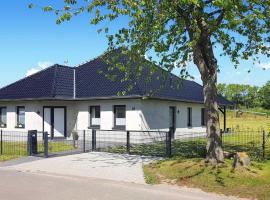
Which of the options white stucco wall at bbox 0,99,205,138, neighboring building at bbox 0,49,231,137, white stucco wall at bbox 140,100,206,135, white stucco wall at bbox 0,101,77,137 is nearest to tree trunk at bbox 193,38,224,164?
neighboring building at bbox 0,49,231,137

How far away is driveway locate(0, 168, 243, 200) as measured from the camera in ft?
32.6

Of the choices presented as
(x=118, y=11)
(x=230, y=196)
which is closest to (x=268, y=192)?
(x=230, y=196)

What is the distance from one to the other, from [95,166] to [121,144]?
7.77 meters

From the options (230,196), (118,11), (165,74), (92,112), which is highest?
(118,11)

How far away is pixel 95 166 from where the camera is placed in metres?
15.0

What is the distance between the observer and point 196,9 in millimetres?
12797

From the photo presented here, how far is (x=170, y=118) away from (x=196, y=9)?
1654 centimetres

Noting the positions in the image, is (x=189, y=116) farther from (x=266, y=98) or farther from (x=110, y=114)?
(x=266, y=98)

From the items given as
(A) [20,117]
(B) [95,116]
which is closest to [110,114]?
(B) [95,116]

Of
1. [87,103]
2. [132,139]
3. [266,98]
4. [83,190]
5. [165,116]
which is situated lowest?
[83,190]

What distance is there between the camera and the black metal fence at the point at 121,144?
1777 centimetres

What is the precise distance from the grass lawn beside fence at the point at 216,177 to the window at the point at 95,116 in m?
12.7

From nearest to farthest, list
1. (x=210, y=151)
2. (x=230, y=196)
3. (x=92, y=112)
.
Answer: (x=230, y=196)
(x=210, y=151)
(x=92, y=112)

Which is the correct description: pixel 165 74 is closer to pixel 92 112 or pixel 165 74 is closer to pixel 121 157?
pixel 121 157
